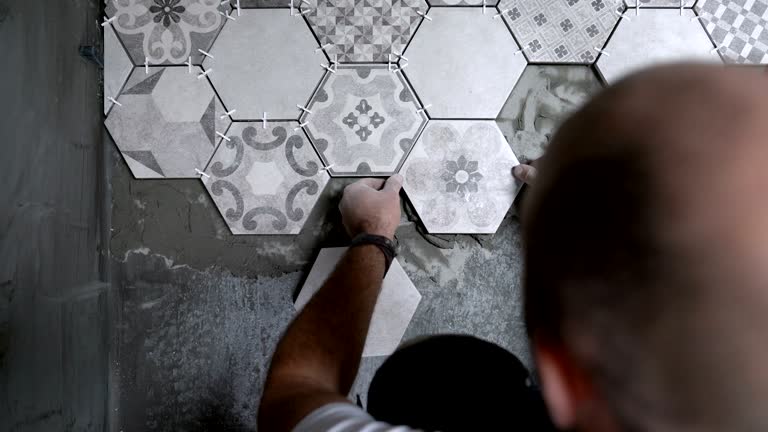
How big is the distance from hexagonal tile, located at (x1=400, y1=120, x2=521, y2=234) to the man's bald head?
0.82 meters

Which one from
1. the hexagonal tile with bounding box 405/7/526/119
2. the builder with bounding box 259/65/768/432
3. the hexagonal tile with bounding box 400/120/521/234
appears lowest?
the hexagonal tile with bounding box 400/120/521/234

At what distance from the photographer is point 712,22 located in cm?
121

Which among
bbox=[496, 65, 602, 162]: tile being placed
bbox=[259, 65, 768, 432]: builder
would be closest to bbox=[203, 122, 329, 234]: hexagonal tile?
bbox=[496, 65, 602, 162]: tile being placed

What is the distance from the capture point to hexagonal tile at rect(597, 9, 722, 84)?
1213 millimetres

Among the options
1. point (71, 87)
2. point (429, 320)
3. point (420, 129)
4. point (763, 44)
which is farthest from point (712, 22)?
point (71, 87)

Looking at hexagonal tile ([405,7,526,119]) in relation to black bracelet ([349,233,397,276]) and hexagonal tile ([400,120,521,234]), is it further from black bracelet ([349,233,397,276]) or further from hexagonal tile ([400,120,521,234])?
black bracelet ([349,233,397,276])

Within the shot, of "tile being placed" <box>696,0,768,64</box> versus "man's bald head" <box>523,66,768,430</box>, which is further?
"tile being placed" <box>696,0,768,64</box>

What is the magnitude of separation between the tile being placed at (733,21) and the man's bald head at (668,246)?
1.02 meters

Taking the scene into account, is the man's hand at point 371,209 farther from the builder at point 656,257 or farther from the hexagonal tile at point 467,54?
the builder at point 656,257

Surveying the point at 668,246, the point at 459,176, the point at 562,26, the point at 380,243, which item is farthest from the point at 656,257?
the point at 562,26

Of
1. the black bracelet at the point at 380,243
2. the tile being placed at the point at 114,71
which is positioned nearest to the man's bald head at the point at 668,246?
the black bracelet at the point at 380,243

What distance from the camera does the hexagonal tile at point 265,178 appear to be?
124cm

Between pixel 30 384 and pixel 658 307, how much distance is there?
0.95m

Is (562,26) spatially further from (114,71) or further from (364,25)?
(114,71)
